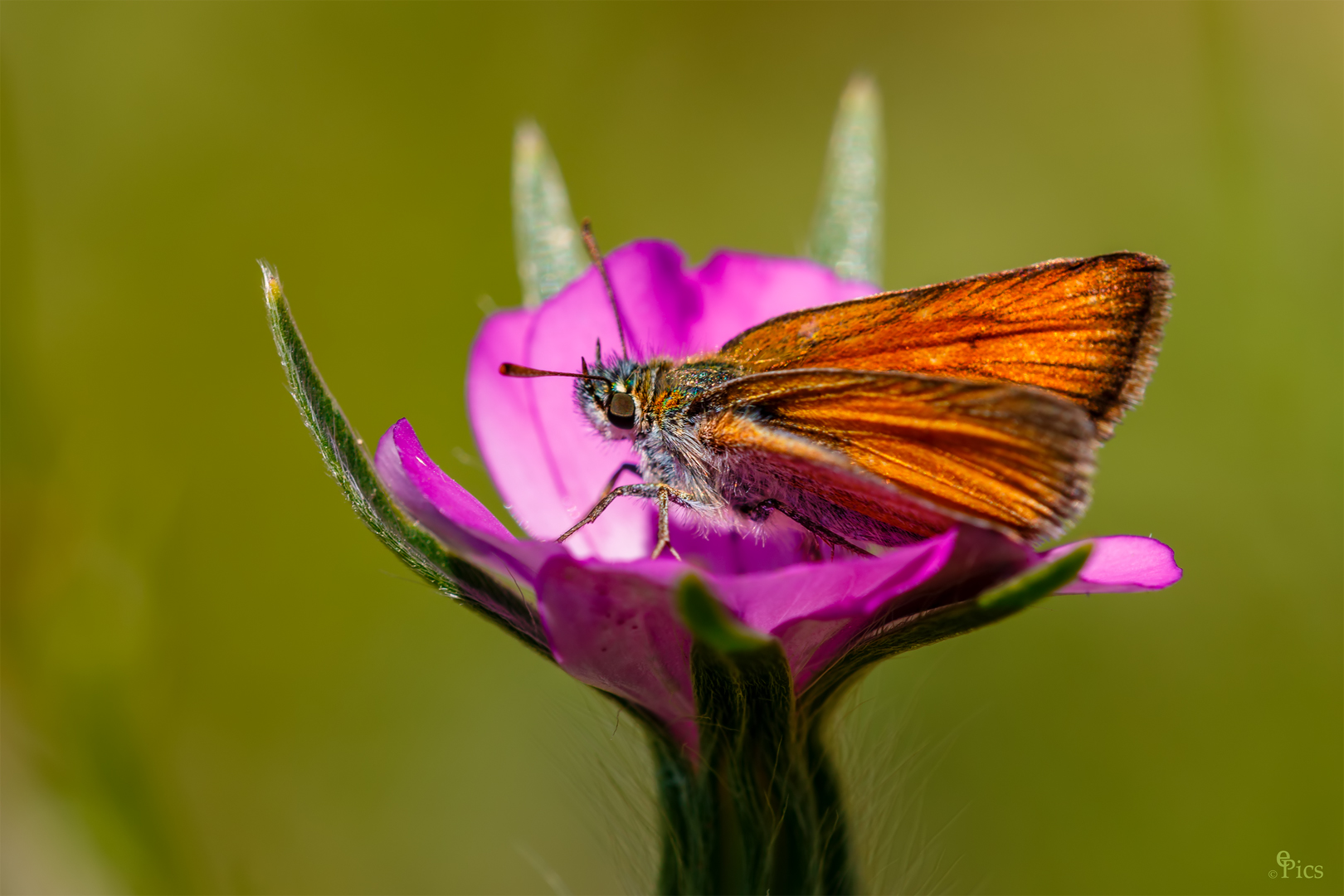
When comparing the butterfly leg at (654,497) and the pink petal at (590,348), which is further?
the pink petal at (590,348)

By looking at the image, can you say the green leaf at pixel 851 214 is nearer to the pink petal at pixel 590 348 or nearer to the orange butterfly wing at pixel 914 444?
A: the pink petal at pixel 590 348

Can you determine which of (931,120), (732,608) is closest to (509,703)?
(732,608)

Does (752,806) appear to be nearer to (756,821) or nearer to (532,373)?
(756,821)

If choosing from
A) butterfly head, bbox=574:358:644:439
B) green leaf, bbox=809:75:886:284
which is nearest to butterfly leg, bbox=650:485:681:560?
butterfly head, bbox=574:358:644:439

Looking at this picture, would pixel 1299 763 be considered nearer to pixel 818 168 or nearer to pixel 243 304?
pixel 818 168

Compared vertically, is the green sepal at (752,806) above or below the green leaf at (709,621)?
below

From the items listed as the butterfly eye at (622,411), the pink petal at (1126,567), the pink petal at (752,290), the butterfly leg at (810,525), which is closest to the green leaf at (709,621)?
the pink petal at (1126,567)
